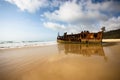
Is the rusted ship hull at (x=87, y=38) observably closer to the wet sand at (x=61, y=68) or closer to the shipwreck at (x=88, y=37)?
the shipwreck at (x=88, y=37)

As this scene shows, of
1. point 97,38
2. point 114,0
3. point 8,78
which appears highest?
point 114,0

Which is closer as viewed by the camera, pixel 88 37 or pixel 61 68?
pixel 61 68

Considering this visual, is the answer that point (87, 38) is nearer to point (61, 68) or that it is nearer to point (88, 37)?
point (88, 37)

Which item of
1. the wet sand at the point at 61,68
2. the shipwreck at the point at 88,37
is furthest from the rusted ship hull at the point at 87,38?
the wet sand at the point at 61,68

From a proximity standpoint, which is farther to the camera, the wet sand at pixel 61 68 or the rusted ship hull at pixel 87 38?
the rusted ship hull at pixel 87 38

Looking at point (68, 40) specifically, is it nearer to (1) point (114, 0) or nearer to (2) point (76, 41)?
(2) point (76, 41)

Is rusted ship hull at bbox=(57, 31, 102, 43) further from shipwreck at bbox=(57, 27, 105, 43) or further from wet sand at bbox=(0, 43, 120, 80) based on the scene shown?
wet sand at bbox=(0, 43, 120, 80)

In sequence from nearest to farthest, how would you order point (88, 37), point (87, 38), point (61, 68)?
point (61, 68), point (88, 37), point (87, 38)

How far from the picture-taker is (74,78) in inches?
155

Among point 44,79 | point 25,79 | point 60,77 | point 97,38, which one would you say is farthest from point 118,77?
point 97,38

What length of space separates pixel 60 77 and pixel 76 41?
19.3m

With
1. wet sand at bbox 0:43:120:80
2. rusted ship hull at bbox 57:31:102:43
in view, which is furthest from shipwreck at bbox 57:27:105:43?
wet sand at bbox 0:43:120:80

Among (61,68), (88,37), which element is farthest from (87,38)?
(61,68)

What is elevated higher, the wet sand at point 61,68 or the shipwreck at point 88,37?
the shipwreck at point 88,37
